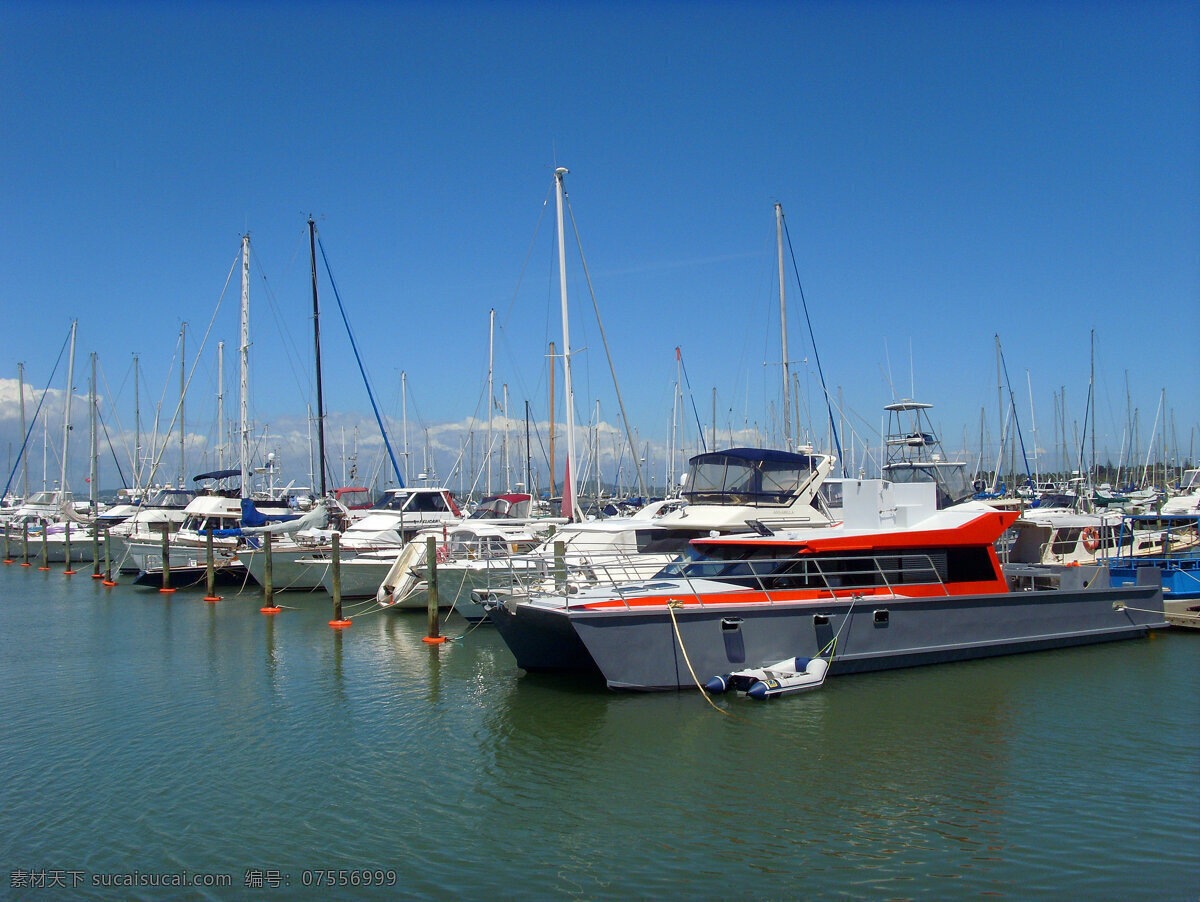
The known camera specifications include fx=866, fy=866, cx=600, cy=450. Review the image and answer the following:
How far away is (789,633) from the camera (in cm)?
1424

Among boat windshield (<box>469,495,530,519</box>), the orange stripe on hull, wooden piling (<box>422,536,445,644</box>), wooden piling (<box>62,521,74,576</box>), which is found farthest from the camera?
wooden piling (<box>62,521,74,576</box>)

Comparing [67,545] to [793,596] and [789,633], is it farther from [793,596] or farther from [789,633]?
[789,633]

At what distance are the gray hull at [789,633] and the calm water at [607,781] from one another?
403mm

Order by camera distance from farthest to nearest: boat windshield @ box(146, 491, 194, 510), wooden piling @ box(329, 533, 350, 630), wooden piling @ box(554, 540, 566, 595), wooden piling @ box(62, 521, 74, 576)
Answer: boat windshield @ box(146, 491, 194, 510), wooden piling @ box(62, 521, 74, 576), wooden piling @ box(329, 533, 350, 630), wooden piling @ box(554, 540, 566, 595)

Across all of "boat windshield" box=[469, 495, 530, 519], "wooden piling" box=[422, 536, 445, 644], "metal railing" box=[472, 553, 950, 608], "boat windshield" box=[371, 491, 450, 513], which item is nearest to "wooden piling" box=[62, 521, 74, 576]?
"boat windshield" box=[371, 491, 450, 513]

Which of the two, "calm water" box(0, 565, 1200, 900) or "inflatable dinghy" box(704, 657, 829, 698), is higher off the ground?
"inflatable dinghy" box(704, 657, 829, 698)

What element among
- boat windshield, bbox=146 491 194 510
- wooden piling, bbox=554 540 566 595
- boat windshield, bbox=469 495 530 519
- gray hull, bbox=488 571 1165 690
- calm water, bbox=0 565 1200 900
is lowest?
calm water, bbox=0 565 1200 900

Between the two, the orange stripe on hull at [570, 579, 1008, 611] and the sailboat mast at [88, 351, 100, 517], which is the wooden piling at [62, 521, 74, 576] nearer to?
the sailboat mast at [88, 351, 100, 517]

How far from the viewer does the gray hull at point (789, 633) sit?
13445 millimetres

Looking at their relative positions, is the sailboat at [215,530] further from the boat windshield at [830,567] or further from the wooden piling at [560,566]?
the boat windshield at [830,567]

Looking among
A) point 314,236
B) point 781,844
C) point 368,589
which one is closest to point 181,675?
point 368,589

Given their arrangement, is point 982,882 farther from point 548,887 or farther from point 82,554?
point 82,554

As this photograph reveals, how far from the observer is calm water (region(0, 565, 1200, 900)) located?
827cm

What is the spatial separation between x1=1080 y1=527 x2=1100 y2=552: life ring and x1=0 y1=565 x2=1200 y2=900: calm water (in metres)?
7.57
